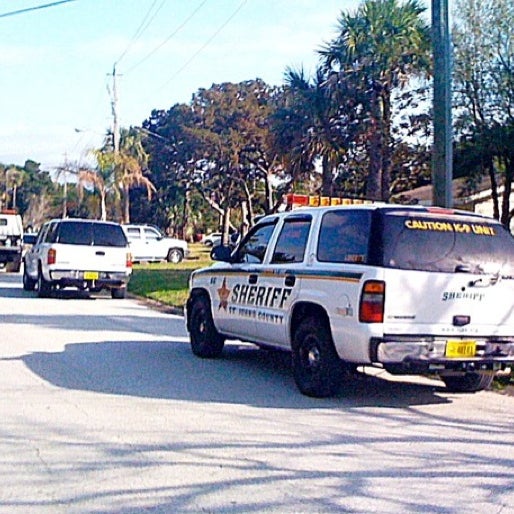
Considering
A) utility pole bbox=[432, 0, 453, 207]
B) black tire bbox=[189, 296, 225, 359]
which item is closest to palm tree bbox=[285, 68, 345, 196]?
utility pole bbox=[432, 0, 453, 207]

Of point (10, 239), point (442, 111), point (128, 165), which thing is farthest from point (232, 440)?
point (128, 165)

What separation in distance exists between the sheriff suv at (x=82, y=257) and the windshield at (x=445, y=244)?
537 inches

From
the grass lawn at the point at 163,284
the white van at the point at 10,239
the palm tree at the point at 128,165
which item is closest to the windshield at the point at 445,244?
the grass lawn at the point at 163,284

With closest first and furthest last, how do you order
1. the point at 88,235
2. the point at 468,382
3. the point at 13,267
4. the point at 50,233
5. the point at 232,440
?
the point at 232,440 < the point at 468,382 < the point at 88,235 < the point at 50,233 < the point at 13,267

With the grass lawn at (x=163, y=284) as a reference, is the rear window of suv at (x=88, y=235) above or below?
above

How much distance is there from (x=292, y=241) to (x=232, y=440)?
10.6 feet

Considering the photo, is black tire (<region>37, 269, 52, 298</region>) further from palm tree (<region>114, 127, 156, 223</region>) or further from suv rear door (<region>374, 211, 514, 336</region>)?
palm tree (<region>114, 127, 156, 223</region>)

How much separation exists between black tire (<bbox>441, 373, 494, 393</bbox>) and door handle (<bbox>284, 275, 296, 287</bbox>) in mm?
2032

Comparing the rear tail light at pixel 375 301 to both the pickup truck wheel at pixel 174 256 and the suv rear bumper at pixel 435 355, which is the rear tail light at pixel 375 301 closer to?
the suv rear bumper at pixel 435 355

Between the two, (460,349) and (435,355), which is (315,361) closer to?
(435,355)

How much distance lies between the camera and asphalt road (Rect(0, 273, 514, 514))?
20.9ft

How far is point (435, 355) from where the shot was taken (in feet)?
29.9

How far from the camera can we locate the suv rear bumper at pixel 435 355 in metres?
8.98

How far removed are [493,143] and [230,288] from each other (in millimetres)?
11390
